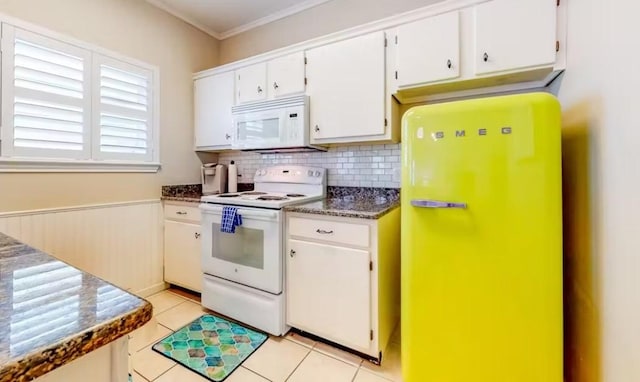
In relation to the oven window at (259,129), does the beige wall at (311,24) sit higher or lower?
higher

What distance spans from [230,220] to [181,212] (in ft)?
2.50

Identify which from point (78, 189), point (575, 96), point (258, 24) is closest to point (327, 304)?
point (575, 96)

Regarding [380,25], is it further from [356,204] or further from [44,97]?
[44,97]

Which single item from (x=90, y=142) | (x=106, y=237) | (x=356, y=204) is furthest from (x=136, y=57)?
(x=356, y=204)

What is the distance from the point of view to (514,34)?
1525 mm

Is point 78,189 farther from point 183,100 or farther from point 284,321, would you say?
point 284,321

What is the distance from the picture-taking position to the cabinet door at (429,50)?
1.67 meters

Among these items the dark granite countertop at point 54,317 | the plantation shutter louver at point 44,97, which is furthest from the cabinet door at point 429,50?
the plantation shutter louver at point 44,97

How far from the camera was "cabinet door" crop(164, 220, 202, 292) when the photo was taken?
91.7 inches

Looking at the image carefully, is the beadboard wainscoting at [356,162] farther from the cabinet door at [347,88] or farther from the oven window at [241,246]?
the oven window at [241,246]

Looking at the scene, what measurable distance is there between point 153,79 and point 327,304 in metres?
2.34

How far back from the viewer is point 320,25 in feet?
8.14

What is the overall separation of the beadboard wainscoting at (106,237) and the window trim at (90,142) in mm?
283

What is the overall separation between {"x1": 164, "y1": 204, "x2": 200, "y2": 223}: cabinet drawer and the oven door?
9.3 inches
